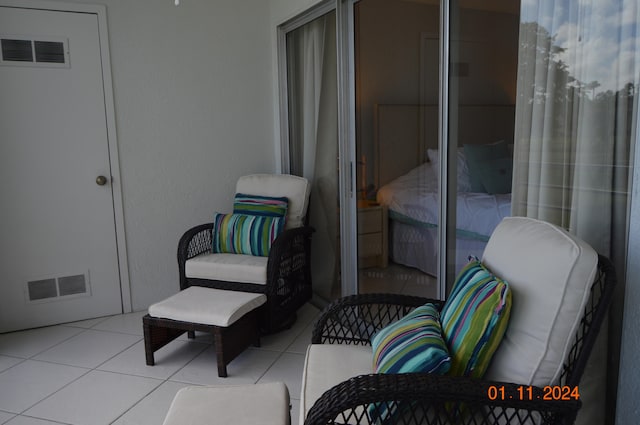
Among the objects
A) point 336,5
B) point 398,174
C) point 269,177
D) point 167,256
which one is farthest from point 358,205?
point 167,256

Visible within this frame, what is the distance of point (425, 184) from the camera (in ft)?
8.09

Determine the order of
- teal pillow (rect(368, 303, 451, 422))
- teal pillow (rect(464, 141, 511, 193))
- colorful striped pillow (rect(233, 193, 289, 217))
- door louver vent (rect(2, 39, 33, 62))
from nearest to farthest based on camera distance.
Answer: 1. teal pillow (rect(368, 303, 451, 422))
2. teal pillow (rect(464, 141, 511, 193))
3. door louver vent (rect(2, 39, 33, 62))
4. colorful striped pillow (rect(233, 193, 289, 217))

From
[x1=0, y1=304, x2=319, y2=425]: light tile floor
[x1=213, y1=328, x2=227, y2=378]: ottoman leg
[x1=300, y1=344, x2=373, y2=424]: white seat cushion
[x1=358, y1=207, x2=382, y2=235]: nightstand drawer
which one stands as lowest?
[x1=0, y1=304, x2=319, y2=425]: light tile floor

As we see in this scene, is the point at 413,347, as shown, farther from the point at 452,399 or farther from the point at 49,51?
the point at 49,51

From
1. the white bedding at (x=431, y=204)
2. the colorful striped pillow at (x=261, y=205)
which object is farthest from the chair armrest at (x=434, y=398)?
the colorful striped pillow at (x=261, y=205)

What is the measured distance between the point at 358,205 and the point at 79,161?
189 cm

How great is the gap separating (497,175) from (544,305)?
2.75 feet

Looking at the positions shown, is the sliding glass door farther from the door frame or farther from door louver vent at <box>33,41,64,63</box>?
door louver vent at <box>33,41,64,63</box>

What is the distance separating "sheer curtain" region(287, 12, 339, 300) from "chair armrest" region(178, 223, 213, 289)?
0.77 meters

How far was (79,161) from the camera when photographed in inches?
130

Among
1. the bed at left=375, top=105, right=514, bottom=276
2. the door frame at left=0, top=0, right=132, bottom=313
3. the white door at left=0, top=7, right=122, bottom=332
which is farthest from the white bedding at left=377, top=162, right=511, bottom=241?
the white door at left=0, top=7, right=122, bottom=332

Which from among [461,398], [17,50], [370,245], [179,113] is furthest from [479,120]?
[17,50]

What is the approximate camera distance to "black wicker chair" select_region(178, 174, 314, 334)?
2918mm

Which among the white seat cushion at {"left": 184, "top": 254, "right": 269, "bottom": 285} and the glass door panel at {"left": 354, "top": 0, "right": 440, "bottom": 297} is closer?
the glass door panel at {"left": 354, "top": 0, "right": 440, "bottom": 297}
